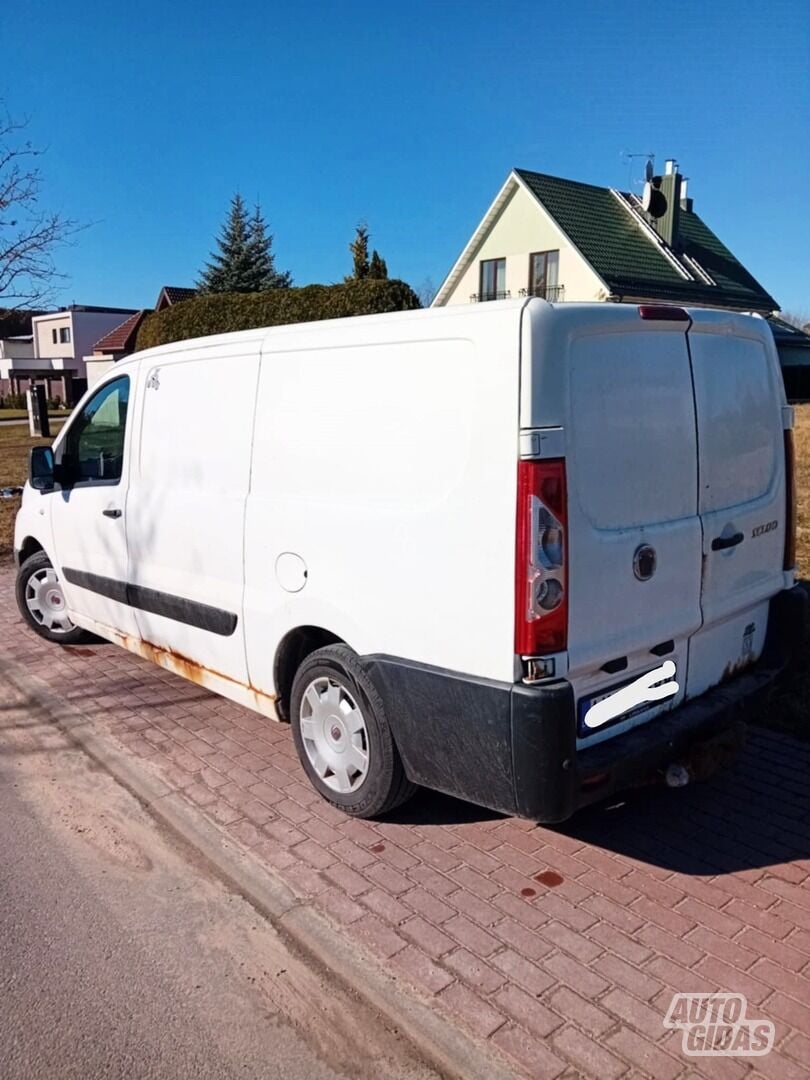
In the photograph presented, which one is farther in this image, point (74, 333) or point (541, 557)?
point (74, 333)

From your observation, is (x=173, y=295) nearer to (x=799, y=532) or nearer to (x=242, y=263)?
(x=242, y=263)

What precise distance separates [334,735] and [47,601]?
3.50 m

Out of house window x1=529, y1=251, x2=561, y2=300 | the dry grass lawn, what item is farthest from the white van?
house window x1=529, y1=251, x2=561, y2=300

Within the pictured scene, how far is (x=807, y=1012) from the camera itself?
258 centimetres

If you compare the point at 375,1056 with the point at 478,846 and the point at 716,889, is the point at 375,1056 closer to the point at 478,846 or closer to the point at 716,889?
the point at 478,846

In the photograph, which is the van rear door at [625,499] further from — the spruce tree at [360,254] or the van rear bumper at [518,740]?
the spruce tree at [360,254]

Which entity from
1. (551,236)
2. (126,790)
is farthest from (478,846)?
(551,236)

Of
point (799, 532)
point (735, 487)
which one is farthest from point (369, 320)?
point (799, 532)

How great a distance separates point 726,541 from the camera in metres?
3.50

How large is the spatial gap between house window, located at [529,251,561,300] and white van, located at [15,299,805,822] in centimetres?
2710

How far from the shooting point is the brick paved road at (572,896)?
101 inches

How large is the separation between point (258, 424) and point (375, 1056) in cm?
258

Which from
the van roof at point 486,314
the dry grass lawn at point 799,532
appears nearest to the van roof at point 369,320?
the van roof at point 486,314

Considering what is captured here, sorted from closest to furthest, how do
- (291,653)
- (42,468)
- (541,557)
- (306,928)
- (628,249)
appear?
(541,557) → (306,928) → (291,653) → (42,468) → (628,249)
